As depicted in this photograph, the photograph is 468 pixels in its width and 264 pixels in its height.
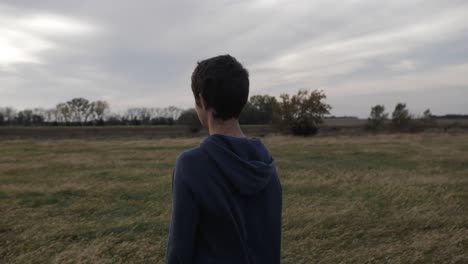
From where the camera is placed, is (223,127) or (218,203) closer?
(218,203)

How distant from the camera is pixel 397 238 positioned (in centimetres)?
535

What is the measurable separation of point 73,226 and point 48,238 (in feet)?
2.24

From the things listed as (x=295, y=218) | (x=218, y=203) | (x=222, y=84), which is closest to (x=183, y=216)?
(x=218, y=203)

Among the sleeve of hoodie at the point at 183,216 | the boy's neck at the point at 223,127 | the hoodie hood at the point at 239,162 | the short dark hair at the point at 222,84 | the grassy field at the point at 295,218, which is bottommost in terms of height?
the grassy field at the point at 295,218

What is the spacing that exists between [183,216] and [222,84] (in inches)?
22.5

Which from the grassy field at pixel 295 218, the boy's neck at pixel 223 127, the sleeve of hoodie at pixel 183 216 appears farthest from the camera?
the grassy field at pixel 295 218

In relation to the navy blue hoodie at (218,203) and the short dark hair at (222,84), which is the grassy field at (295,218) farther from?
the short dark hair at (222,84)

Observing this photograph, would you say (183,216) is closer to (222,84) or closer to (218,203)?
(218,203)

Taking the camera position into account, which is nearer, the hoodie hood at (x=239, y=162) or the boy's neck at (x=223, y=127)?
the hoodie hood at (x=239, y=162)

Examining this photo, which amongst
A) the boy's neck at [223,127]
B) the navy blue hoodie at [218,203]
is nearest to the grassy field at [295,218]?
the navy blue hoodie at [218,203]

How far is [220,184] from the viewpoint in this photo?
149 centimetres

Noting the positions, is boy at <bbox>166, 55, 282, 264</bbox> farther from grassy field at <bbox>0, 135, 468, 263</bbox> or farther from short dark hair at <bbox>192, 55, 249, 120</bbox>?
grassy field at <bbox>0, 135, 468, 263</bbox>

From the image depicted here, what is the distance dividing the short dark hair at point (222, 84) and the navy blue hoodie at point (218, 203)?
13cm

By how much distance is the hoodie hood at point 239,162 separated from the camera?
→ 150 cm
